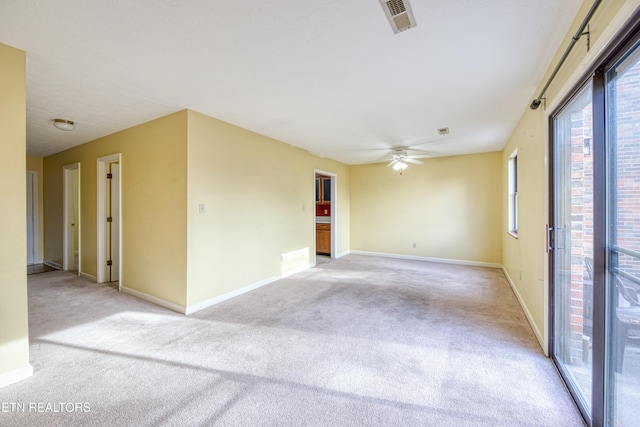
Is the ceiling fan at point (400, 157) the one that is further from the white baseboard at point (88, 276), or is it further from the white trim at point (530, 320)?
the white baseboard at point (88, 276)

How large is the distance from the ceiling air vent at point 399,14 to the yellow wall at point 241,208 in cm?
249

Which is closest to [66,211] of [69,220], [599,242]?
[69,220]

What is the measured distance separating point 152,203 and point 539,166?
4.34m

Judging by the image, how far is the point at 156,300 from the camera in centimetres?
350

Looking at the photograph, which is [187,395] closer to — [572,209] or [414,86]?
[572,209]

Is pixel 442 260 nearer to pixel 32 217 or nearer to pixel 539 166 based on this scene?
pixel 539 166

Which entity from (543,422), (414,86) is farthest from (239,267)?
(543,422)

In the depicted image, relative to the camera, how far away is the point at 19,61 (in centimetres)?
197

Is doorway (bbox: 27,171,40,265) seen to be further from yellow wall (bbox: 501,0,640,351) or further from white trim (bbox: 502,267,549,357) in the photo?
white trim (bbox: 502,267,549,357)

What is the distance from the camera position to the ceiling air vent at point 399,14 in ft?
5.06

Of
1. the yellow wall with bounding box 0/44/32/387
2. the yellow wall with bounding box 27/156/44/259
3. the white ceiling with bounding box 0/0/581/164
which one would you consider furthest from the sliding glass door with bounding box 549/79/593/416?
the yellow wall with bounding box 27/156/44/259

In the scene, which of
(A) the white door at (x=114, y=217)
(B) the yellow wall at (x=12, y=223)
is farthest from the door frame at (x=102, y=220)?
(B) the yellow wall at (x=12, y=223)

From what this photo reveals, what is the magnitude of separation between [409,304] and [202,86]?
11.2ft

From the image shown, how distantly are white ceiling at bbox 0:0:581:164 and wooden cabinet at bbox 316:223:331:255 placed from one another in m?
3.72
